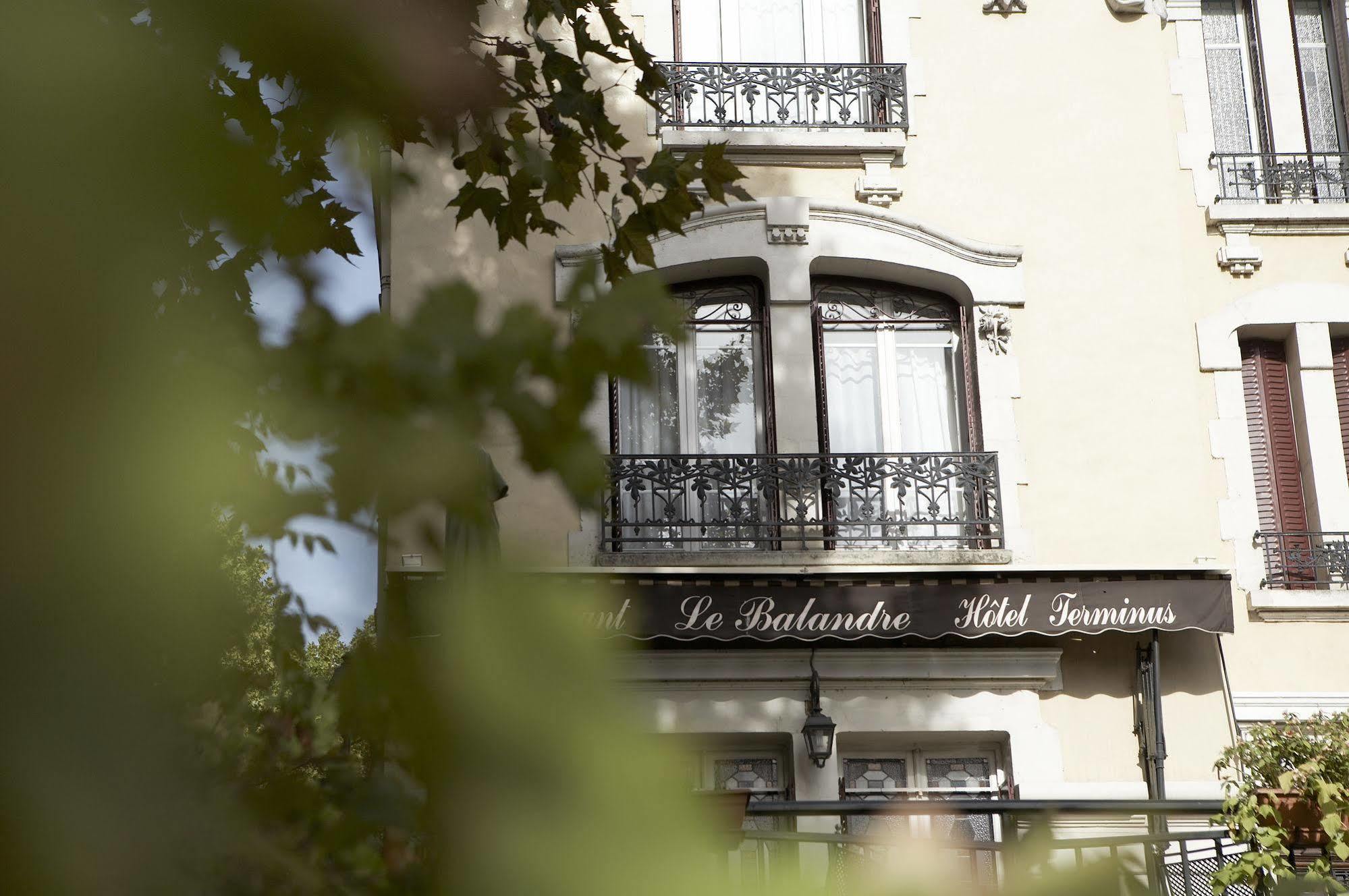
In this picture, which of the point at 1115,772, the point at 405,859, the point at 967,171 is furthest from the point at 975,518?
the point at 405,859

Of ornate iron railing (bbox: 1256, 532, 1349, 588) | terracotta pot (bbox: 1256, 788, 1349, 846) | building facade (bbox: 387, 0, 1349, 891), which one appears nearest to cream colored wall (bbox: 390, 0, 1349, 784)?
building facade (bbox: 387, 0, 1349, 891)

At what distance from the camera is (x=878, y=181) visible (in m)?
9.43

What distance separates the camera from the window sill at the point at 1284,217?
30.7 feet

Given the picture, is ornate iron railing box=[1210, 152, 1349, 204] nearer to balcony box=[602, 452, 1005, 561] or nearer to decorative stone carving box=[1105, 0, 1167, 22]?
decorative stone carving box=[1105, 0, 1167, 22]

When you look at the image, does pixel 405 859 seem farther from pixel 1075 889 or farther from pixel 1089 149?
pixel 1089 149

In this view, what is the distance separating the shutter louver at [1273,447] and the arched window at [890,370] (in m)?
→ 1.92

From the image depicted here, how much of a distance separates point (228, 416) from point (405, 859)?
0.22 metres

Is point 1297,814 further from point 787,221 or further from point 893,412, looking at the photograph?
point 787,221

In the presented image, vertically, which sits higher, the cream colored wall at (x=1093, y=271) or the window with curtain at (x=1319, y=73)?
the window with curtain at (x=1319, y=73)

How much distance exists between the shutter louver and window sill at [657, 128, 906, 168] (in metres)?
2.84

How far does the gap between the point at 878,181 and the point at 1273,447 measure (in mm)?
3234

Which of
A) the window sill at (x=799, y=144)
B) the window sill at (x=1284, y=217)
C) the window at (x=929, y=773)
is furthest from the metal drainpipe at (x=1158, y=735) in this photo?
the window sill at (x=799, y=144)

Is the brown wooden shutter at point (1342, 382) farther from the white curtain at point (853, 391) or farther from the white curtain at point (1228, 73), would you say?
the white curtain at point (853, 391)

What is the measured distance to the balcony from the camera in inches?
347
